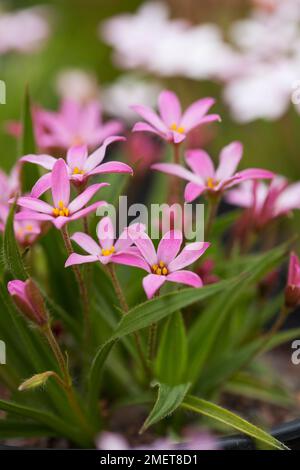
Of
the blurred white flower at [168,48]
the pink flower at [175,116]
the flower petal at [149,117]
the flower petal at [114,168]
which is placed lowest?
the flower petal at [114,168]

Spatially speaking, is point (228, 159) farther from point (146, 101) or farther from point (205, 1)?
point (205, 1)

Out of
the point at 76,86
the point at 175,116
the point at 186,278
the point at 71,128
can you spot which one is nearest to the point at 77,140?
the point at 71,128

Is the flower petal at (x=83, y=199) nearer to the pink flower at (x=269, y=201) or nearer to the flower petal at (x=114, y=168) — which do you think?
the flower petal at (x=114, y=168)

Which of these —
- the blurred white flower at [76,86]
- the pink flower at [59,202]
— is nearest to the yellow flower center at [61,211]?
the pink flower at [59,202]

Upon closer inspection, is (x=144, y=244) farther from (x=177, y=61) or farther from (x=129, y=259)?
(x=177, y=61)

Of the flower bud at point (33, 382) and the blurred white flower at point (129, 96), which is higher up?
the blurred white flower at point (129, 96)

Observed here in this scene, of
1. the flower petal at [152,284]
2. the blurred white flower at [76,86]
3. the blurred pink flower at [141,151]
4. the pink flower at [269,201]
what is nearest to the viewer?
the flower petal at [152,284]

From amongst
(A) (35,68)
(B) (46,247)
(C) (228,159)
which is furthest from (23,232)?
(A) (35,68)
